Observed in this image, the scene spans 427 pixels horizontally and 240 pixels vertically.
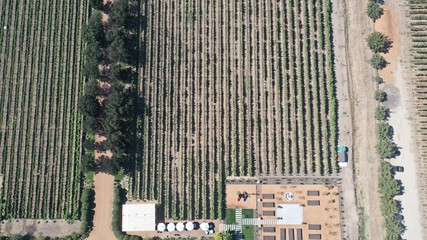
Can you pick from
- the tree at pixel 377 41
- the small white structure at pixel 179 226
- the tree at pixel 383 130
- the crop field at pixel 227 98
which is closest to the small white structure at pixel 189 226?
the small white structure at pixel 179 226

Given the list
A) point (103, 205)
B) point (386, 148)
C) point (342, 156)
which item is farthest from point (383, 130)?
point (103, 205)

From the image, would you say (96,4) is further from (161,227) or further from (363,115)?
(363,115)

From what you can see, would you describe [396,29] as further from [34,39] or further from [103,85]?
[34,39]

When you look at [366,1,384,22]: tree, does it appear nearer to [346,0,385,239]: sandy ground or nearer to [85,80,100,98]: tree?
[346,0,385,239]: sandy ground

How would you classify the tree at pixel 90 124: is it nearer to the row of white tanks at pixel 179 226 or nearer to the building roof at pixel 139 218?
the building roof at pixel 139 218

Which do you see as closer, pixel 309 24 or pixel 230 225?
pixel 230 225

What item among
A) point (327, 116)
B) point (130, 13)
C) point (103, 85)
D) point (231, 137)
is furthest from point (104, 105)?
point (327, 116)
